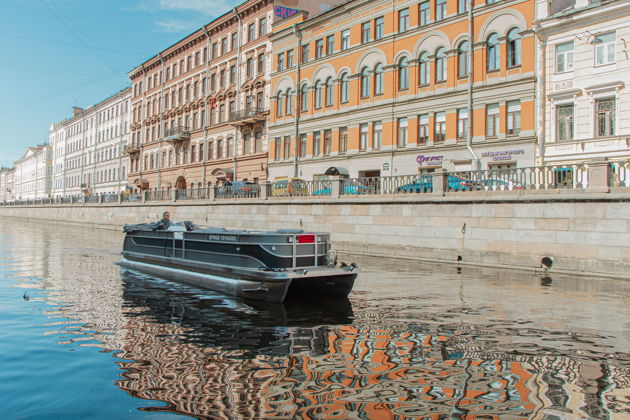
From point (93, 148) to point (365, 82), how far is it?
56.9 meters

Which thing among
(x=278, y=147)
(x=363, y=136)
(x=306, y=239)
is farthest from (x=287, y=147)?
(x=306, y=239)

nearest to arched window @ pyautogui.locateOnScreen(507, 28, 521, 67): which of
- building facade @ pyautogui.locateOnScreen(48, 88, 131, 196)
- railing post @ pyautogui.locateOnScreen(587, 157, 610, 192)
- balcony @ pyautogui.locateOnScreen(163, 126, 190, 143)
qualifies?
railing post @ pyautogui.locateOnScreen(587, 157, 610, 192)

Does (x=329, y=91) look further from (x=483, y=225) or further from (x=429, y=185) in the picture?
(x=483, y=225)

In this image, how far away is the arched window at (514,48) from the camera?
25.8 m

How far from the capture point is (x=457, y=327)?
8234 mm

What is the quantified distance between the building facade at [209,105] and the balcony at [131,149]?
0.58ft

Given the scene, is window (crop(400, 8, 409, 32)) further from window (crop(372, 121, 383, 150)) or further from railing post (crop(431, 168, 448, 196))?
railing post (crop(431, 168, 448, 196))

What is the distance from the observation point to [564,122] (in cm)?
2423

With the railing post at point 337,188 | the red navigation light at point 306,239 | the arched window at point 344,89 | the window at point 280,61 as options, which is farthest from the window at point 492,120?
the red navigation light at point 306,239

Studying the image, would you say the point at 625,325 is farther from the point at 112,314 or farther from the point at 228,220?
the point at 228,220

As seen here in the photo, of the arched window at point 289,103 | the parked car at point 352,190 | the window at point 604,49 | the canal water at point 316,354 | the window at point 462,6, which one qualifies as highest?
the window at point 462,6

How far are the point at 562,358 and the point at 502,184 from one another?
13.5m

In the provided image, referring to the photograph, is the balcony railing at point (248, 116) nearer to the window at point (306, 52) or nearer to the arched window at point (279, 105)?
the arched window at point (279, 105)

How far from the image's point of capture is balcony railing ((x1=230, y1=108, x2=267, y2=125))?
40.8 m
